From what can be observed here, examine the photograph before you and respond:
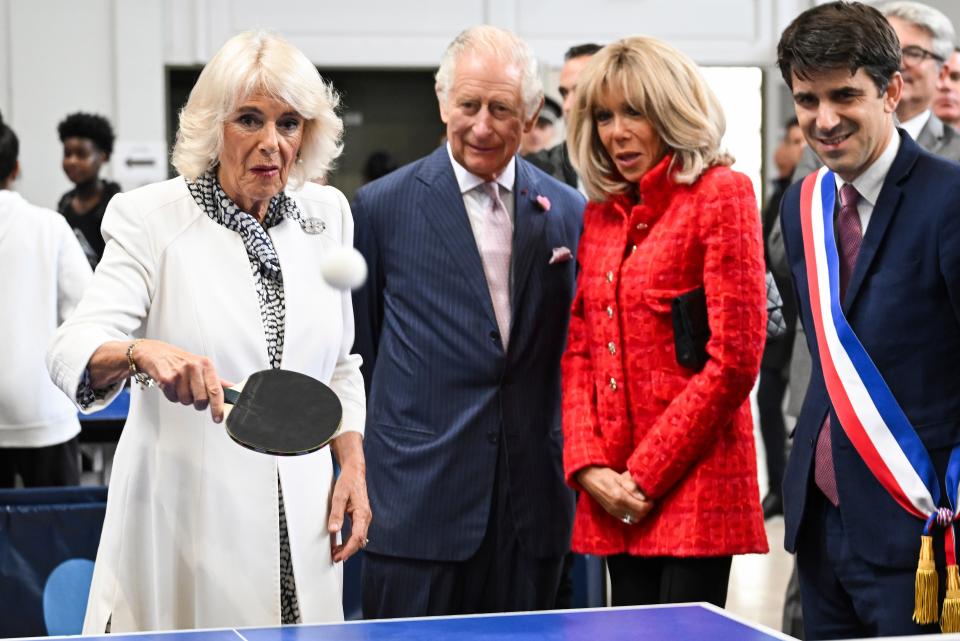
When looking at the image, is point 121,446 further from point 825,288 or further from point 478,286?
point 825,288

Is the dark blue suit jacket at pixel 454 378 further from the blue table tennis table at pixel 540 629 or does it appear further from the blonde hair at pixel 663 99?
the blue table tennis table at pixel 540 629

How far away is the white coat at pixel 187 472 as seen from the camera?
229 cm

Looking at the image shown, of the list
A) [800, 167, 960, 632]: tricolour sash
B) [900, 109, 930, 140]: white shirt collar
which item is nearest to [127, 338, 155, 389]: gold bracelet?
[800, 167, 960, 632]: tricolour sash

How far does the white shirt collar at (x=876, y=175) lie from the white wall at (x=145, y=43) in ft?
22.0

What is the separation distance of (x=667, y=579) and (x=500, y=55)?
1133mm

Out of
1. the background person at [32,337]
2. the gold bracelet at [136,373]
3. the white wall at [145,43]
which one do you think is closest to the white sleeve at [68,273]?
the background person at [32,337]

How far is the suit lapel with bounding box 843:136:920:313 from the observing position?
7.89 feet

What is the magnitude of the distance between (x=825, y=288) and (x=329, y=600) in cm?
102

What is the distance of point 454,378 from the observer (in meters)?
2.88

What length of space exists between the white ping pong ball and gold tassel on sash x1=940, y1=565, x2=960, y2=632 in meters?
1.09

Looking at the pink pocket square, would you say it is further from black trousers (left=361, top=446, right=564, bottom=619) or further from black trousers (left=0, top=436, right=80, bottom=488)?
black trousers (left=0, top=436, right=80, bottom=488)

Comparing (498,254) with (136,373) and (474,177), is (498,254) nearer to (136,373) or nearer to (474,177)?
(474,177)

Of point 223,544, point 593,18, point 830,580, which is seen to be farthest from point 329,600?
point 593,18

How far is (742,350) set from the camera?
2.71m
